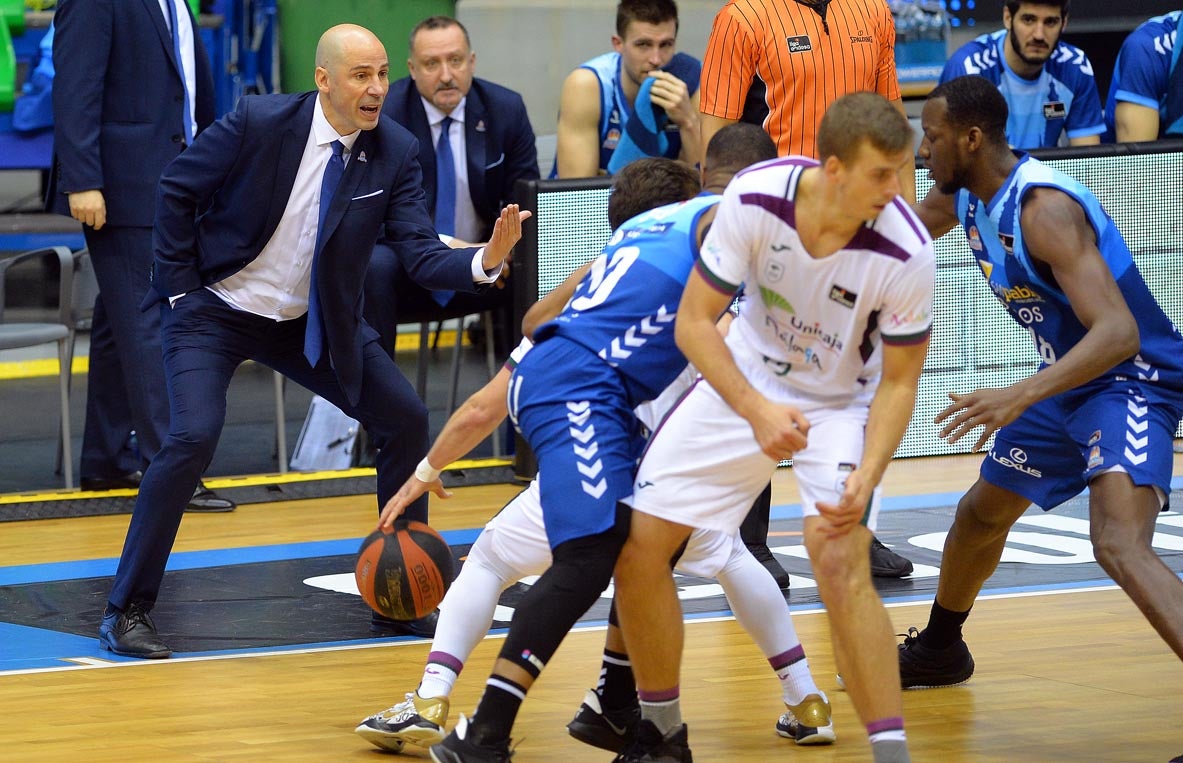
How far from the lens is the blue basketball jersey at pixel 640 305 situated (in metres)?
4.67

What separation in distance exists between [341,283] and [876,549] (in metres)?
2.35

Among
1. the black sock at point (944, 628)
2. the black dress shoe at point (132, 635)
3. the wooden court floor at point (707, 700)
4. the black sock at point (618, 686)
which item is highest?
the black sock at point (618, 686)

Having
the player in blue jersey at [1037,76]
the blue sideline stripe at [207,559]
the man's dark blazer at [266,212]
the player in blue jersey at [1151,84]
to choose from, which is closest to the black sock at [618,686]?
the man's dark blazer at [266,212]

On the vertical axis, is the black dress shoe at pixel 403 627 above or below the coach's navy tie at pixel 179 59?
below

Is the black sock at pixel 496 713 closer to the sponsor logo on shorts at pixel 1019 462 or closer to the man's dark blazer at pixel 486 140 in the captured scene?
the sponsor logo on shorts at pixel 1019 462

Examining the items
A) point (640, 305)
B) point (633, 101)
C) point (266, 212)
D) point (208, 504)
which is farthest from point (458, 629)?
point (633, 101)

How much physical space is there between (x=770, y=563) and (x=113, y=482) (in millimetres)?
3497

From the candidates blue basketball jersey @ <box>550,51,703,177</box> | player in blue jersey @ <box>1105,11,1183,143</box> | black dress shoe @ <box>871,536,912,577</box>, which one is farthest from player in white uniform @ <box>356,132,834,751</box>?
player in blue jersey @ <box>1105,11,1183,143</box>

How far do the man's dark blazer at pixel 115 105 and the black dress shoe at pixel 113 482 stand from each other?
1.28m

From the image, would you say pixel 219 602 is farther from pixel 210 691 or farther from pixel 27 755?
pixel 27 755

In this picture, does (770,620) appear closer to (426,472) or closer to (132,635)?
(426,472)

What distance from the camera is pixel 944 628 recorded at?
5488mm

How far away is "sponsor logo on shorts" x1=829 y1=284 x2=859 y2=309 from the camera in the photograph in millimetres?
4324

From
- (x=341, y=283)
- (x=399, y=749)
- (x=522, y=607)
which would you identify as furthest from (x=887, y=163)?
(x=341, y=283)
